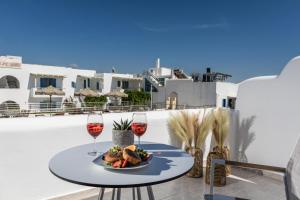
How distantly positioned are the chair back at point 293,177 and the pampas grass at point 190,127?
5.22 ft

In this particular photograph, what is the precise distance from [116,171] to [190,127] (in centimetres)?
206

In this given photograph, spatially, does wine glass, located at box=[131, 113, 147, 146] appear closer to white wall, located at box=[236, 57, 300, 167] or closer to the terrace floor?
the terrace floor

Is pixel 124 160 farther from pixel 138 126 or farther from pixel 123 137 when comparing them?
pixel 138 126

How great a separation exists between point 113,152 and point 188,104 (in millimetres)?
18353

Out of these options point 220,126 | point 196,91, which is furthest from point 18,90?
point 220,126

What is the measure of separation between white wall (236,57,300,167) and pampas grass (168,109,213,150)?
0.84m

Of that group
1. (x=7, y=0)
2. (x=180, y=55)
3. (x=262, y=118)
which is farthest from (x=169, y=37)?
(x=262, y=118)

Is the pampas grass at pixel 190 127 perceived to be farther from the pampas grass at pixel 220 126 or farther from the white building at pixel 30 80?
the white building at pixel 30 80

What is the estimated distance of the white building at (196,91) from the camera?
696 inches

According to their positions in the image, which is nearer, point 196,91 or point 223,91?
point 223,91

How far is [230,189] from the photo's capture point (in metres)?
2.76

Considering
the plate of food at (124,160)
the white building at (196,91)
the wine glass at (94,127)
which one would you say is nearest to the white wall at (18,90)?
the white building at (196,91)

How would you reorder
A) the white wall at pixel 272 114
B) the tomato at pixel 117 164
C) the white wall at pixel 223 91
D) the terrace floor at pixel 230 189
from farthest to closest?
the white wall at pixel 223 91 < the white wall at pixel 272 114 < the terrace floor at pixel 230 189 < the tomato at pixel 117 164

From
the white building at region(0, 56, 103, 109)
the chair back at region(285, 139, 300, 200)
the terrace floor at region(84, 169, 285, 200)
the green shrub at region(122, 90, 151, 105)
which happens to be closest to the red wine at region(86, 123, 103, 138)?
the chair back at region(285, 139, 300, 200)
